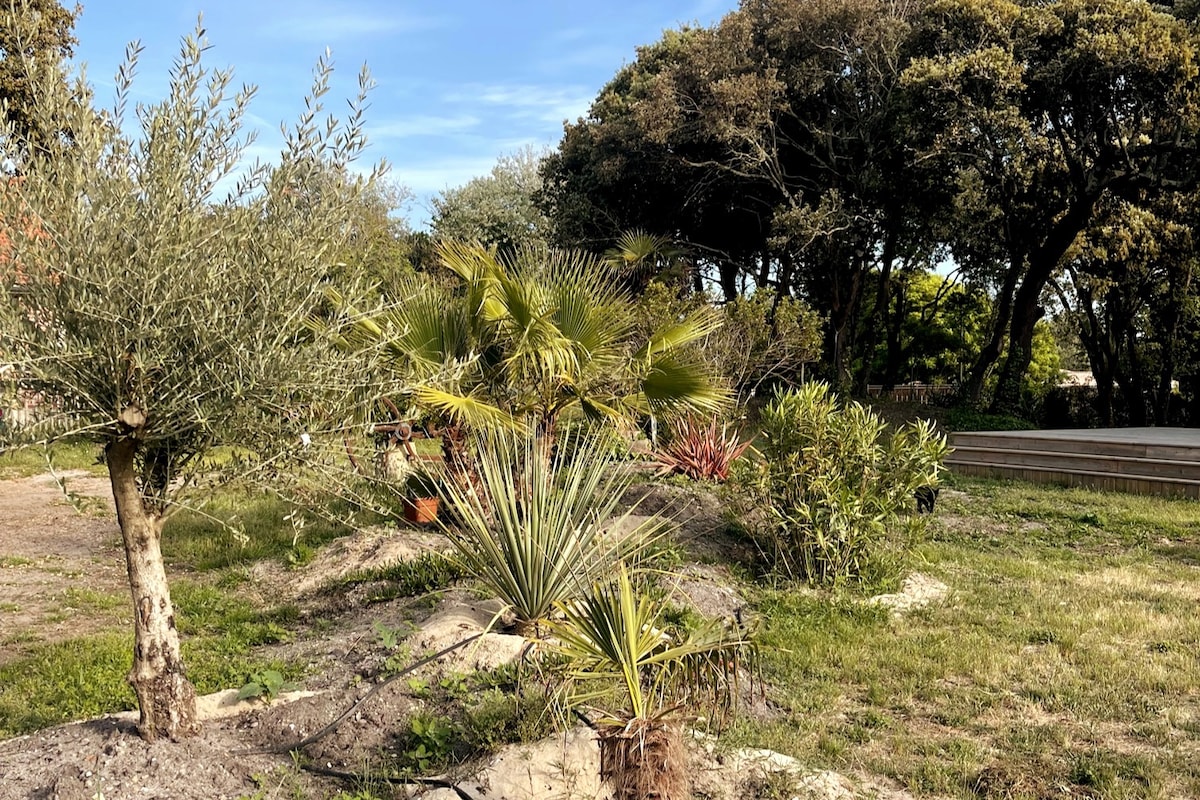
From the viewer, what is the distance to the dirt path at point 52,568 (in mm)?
6016

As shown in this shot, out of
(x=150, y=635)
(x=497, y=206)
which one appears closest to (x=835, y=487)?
(x=150, y=635)

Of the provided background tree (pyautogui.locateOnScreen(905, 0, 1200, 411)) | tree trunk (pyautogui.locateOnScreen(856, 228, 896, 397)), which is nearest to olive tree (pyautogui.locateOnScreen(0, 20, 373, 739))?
background tree (pyautogui.locateOnScreen(905, 0, 1200, 411))

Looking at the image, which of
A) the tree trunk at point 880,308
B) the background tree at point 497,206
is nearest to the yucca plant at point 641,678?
the tree trunk at point 880,308

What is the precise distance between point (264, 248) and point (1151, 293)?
2166 cm

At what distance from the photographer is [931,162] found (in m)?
16.5

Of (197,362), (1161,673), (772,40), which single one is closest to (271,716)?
(197,362)

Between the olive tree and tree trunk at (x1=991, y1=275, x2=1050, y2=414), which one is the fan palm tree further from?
tree trunk at (x1=991, y1=275, x2=1050, y2=414)

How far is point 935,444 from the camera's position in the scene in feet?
21.1

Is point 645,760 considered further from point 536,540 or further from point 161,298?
point 161,298

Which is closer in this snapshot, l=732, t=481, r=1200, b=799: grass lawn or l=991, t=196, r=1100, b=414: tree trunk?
l=732, t=481, r=1200, b=799: grass lawn

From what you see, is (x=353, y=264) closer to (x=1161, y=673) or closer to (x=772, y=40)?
(x=1161, y=673)

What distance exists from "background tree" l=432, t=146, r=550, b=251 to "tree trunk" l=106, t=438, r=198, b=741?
25326mm

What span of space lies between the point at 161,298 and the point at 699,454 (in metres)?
7.24

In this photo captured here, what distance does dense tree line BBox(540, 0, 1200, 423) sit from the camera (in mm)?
14586
